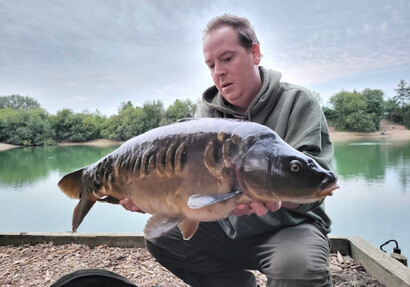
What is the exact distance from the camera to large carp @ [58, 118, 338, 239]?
956 millimetres

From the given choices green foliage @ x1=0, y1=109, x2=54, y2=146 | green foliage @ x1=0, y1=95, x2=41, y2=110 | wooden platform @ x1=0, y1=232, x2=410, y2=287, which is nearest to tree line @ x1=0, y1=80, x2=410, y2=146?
green foliage @ x1=0, y1=109, x2=54, y2=146

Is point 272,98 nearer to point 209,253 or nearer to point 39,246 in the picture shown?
point 209,253

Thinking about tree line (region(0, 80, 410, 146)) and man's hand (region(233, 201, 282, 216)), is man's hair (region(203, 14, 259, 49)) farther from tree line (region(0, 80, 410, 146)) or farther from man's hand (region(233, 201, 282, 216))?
tree line (region(0, 80, 410, 146))

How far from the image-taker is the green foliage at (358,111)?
68.5ft

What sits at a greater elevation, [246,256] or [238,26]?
[238,26]

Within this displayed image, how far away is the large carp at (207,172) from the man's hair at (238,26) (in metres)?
0.75

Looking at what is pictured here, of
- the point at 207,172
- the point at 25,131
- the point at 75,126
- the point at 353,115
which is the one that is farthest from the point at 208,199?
the point at 25,131

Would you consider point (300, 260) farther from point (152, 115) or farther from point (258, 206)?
point (152, 115)

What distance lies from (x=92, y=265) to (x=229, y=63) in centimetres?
204

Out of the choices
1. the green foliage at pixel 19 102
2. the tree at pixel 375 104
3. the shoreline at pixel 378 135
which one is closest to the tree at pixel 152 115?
the shoreline at pixel 378 135

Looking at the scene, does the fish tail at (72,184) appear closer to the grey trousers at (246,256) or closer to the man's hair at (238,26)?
the grey trousers at (246,256)

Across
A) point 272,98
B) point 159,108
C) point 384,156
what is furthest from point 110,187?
point 384,156

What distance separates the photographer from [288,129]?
160cm

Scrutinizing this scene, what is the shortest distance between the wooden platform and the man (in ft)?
2.55
